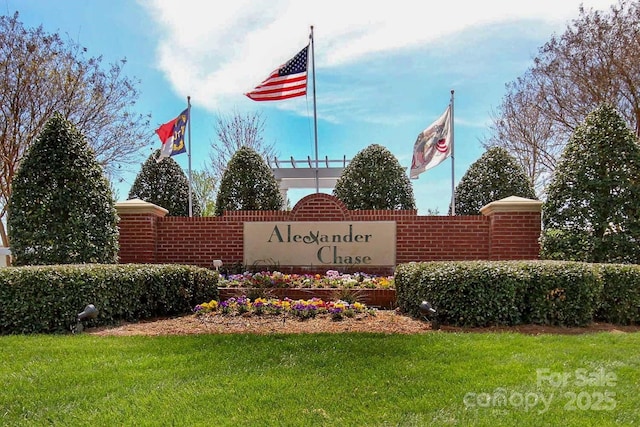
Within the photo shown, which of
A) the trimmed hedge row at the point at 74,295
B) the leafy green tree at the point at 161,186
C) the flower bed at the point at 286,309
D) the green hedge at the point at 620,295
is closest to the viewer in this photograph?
the trimmed hedge row at the point at 74,295

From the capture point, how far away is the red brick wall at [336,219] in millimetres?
9008

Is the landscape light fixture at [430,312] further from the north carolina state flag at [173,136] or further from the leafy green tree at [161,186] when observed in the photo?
the leafy green tree at [161,186]

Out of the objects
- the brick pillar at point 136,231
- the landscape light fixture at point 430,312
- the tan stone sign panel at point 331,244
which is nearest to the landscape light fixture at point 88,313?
the landscape light fixture at point 430,312

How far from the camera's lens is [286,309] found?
647 centimetres

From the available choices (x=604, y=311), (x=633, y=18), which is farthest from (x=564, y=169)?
(x=633, y=18)

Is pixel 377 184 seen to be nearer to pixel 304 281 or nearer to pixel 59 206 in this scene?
pixel 304 281

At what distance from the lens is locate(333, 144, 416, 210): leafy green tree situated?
11008 mm

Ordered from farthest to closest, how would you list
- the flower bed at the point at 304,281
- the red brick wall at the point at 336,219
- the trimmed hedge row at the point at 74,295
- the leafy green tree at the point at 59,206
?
1. the red brick wall at the point at 336,219
2. the flower bed at the point at 304,281
3. the leafy green tree at the point at 59,206
4. the trimmed hedge row at the point at 74,295

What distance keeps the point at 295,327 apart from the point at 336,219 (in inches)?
157

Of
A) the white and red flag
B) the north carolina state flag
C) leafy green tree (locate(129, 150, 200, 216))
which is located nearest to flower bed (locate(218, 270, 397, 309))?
the white and red flag

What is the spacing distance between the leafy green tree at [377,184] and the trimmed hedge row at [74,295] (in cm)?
538

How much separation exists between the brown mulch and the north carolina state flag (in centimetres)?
590

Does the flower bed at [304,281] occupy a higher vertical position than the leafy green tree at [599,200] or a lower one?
lower

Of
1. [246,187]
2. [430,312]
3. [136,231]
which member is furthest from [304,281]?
[246,187]
